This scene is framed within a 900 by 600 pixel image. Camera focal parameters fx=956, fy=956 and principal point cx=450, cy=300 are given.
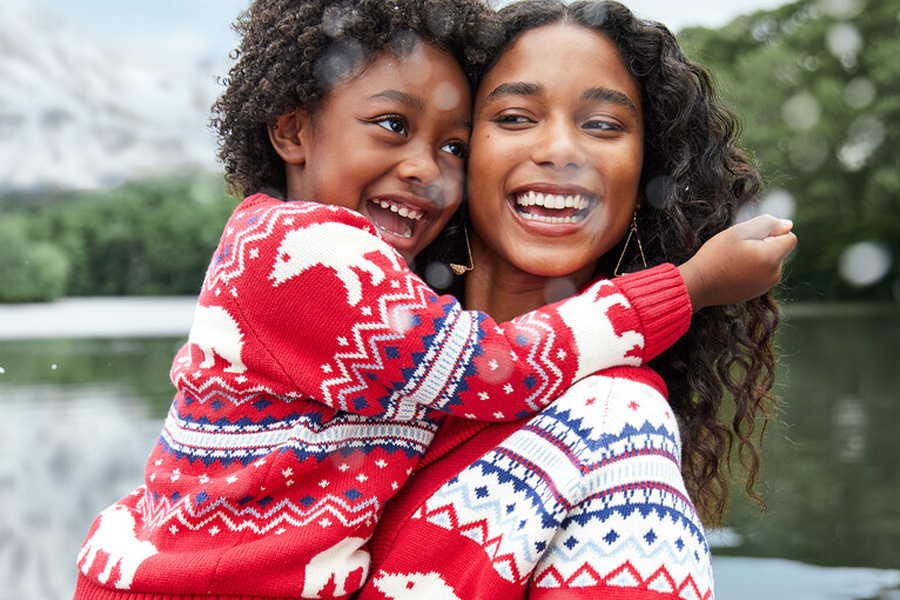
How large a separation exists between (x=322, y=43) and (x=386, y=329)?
884 millimetres

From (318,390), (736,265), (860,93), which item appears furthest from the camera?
(860,93)

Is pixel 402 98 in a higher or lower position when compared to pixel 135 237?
higher

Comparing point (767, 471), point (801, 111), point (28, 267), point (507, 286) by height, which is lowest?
point (28, 267)

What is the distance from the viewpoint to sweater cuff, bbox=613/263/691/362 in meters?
1.90

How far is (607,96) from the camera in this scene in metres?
2.14

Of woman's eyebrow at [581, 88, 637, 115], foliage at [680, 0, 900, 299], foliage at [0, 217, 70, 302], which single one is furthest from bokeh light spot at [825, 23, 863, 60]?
woman's eyebrow at [581, 88, 637, 115]

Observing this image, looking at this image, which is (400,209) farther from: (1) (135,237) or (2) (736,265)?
(1) (135,237)

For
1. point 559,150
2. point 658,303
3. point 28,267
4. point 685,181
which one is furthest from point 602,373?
point 28,267

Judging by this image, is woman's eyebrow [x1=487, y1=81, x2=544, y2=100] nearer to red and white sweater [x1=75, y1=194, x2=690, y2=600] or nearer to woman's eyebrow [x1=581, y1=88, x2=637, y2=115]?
woman's eyebrow [x1=581, y1=88, x2=637, y2=115]

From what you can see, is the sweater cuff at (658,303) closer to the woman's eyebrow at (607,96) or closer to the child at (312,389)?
the child at (312,389)

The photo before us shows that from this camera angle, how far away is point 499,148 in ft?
7.15

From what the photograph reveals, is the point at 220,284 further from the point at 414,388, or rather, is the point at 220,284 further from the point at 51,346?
the point at 51,346

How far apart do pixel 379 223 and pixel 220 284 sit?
505 millimetres

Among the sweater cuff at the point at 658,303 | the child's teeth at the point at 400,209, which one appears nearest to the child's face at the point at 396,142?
the child's teeth at the point at 400,209
